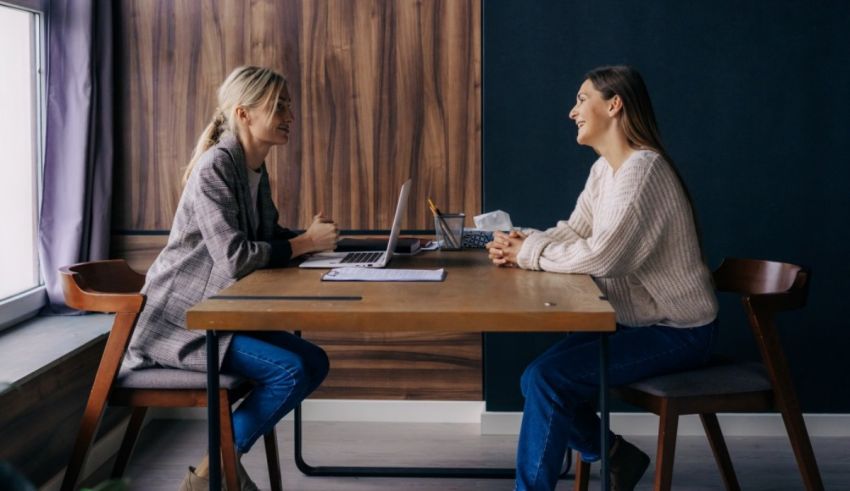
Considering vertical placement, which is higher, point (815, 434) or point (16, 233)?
point (16, 233)

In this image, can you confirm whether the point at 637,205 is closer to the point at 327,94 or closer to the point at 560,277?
the point at 560,277

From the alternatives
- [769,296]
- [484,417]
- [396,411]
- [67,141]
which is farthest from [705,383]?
[67,141]

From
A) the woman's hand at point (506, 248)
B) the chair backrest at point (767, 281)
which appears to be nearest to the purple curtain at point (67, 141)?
the woman's hand at point (506, 248)

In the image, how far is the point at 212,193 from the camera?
2.44m

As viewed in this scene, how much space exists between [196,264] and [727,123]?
2017mm

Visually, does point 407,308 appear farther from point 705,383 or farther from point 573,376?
point 705,383

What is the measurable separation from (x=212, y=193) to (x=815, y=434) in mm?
2416

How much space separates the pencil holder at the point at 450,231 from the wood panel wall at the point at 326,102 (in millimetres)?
586

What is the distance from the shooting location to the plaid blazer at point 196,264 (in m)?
2.39

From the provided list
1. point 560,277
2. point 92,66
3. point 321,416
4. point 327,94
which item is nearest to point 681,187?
point 560,277

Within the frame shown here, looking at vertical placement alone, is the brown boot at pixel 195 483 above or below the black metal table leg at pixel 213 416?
below

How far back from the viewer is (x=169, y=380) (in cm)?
233

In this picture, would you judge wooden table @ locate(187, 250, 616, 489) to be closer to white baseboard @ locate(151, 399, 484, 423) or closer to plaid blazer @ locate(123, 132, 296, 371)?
plaid blazer @ locate(123, 132, 296, 371)

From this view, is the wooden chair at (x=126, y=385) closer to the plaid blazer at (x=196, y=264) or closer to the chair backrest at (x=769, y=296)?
the plaid blazer at (x=196, y=264)
